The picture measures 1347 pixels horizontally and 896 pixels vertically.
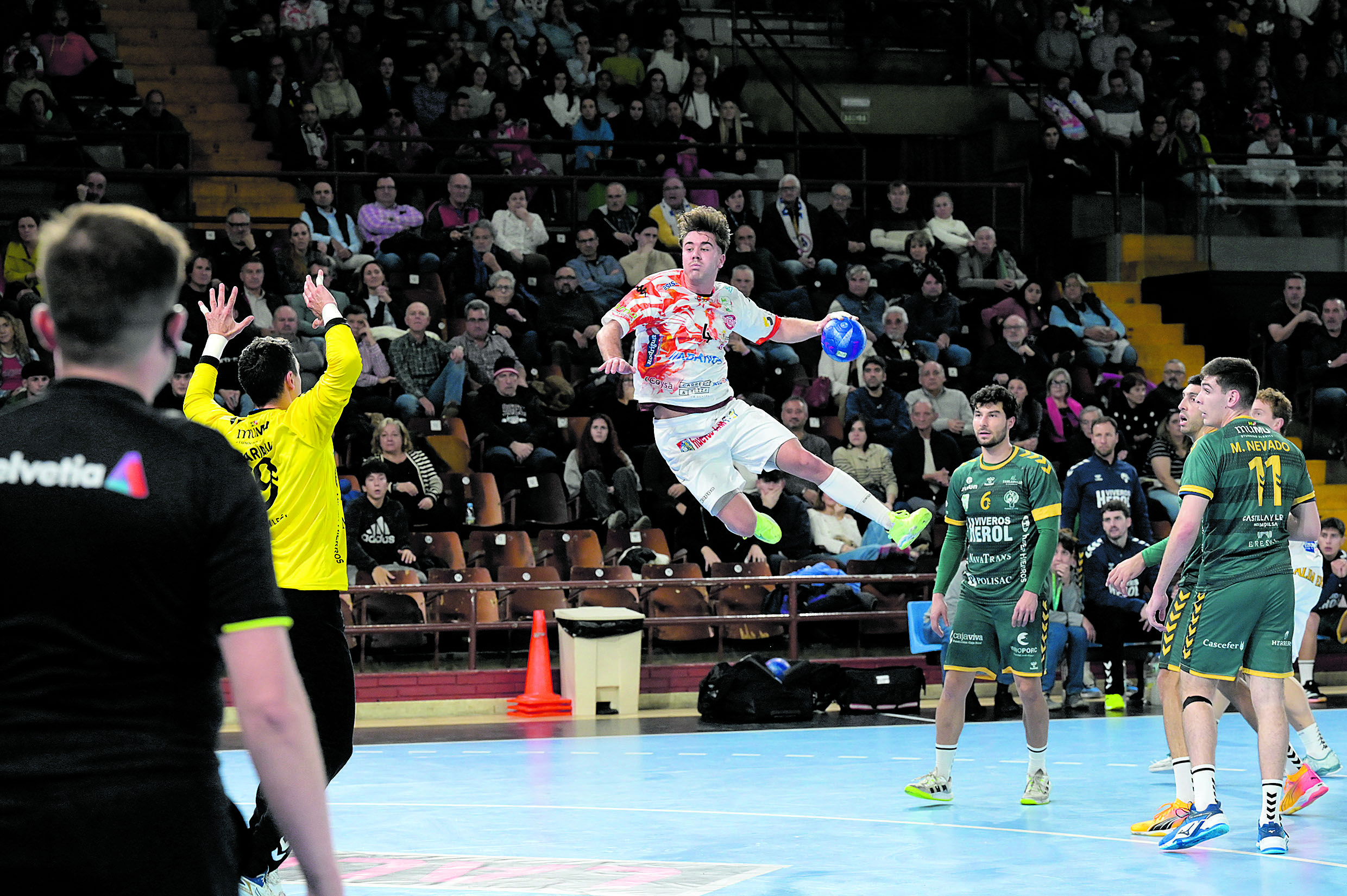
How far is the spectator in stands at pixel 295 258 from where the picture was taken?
14.5 meters

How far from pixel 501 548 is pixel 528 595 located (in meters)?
0.50

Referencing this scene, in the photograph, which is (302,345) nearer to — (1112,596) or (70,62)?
(70,62)

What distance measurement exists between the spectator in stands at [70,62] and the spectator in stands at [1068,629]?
11506 mm

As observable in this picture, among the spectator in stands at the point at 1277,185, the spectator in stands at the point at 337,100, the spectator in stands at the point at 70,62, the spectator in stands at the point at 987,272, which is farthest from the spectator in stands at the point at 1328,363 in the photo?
the spectator in stands at the point at 70,62

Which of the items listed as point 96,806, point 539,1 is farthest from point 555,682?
point 96,806

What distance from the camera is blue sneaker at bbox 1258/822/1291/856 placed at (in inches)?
266

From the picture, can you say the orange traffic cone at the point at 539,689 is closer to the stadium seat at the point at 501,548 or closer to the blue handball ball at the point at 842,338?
the stadium seat at the point at 501,548

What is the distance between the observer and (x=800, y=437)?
13891 mm

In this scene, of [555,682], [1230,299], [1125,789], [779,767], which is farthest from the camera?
[1230,299]

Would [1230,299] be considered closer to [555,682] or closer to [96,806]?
[555,682]

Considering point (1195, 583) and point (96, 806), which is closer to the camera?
point (96, 806)

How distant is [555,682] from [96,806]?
11.1 m

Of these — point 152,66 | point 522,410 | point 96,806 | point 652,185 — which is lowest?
point 96,806

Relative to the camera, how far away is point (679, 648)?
13.7 meters
